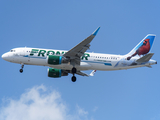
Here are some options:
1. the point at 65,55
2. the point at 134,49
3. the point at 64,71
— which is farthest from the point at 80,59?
the point at 134,49

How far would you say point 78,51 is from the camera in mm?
42562

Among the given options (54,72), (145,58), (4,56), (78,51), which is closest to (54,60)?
(78,51)

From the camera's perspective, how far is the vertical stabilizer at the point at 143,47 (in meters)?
47.2

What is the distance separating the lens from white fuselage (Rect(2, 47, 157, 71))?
4372 centimetres

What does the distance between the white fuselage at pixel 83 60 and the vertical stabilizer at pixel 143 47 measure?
7.38ft

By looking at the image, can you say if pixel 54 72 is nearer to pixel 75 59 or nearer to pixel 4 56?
pixel 75 59

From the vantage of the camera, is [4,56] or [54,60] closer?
[54,60]

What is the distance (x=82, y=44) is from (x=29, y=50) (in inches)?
375

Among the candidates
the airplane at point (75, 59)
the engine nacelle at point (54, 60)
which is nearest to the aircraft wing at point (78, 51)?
the airplane at point (75, 59)

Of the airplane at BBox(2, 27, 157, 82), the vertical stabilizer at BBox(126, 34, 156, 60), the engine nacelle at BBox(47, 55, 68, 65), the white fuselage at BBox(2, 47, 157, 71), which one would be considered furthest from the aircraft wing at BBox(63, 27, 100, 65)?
the vertical stabilizer at BBox(126, 34, 156, 60)

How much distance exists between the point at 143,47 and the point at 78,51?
12.8 m

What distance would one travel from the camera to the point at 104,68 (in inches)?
1757

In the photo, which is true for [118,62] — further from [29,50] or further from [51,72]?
[29,50]

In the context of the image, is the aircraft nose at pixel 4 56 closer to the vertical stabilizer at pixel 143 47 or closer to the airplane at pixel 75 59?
the airplane at pixel 75 59
